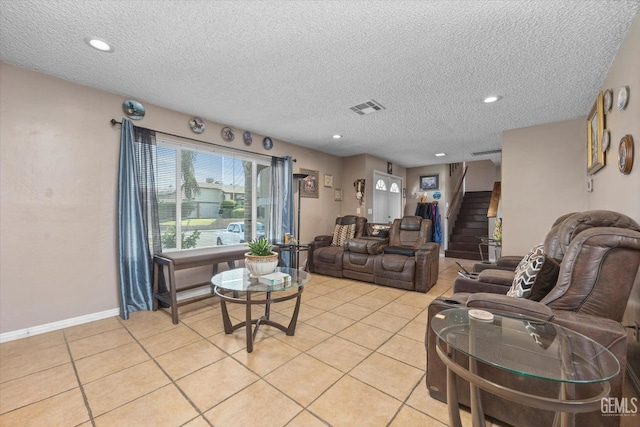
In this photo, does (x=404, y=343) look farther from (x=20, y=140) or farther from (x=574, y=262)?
(x=20, y=140)

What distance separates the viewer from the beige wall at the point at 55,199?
2.29 metres

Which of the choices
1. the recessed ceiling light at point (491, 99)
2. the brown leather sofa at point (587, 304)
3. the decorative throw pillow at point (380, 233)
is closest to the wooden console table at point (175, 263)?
the decorative throw pillow at point (380, 233)

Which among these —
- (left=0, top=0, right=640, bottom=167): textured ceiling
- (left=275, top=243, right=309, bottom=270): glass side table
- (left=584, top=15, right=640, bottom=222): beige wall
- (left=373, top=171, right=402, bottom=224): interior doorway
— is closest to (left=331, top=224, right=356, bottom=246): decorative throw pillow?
(left=275, top=243, right=309, bottom=270): glass side table

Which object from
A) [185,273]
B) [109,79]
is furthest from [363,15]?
[185,273]

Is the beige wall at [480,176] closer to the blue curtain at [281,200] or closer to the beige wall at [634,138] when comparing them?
the beige wall at [634,138]

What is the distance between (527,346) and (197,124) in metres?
3.89

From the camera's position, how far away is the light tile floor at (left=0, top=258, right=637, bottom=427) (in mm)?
1472

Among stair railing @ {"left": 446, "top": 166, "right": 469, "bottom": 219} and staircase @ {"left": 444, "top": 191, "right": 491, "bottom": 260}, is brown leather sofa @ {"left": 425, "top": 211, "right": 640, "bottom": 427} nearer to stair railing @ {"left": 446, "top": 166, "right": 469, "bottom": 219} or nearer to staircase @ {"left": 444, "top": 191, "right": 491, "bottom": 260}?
staircase @ {"left": 444, "top": 191, "right": 491, "bottom": 260}

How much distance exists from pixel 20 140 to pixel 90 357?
199cm

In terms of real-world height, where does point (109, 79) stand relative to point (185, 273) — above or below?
above

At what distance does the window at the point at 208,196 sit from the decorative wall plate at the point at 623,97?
13.2 feet

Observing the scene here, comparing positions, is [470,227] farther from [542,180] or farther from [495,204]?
[542,180]

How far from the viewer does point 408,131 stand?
4.15 meters

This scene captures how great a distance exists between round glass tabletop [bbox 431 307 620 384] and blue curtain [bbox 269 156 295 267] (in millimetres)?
3421
